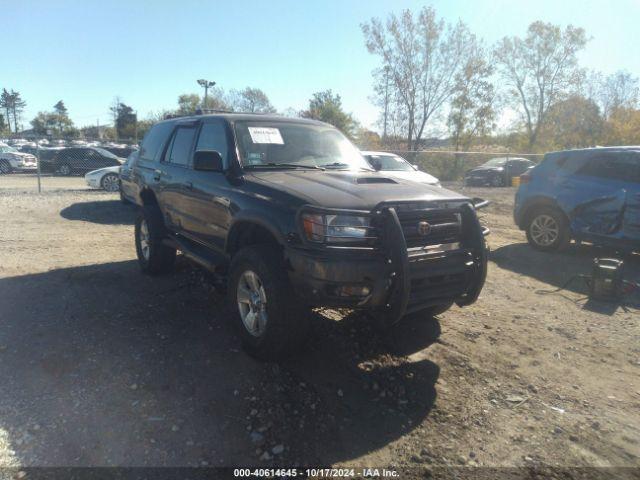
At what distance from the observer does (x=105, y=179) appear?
15266mm

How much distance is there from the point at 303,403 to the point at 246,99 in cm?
5458

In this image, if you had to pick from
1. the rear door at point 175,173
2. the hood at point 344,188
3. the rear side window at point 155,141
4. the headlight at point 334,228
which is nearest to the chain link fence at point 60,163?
the rear side window at point 155,141

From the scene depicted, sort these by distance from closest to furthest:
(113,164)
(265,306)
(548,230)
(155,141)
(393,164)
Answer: (265,306), (155,141), (548,230), (393,164), (113,164)

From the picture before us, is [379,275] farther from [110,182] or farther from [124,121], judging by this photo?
[124,121]

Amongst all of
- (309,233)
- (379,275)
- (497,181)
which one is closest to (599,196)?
(379,275)

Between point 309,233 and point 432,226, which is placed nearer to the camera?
point 309,233

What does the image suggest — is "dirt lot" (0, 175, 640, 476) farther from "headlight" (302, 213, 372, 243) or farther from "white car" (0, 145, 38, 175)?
"white car" (0, 145, 38, 175)

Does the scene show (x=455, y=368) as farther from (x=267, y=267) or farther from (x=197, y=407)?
(x=197, y=407)

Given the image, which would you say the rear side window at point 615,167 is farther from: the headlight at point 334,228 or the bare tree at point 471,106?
the bare tree at point 471,106

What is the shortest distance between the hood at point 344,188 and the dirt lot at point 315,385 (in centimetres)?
133

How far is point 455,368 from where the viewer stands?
3.77 metres

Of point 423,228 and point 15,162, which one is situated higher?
point 423,228

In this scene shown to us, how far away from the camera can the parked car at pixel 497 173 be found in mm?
21406

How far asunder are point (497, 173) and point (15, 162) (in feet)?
81.4
